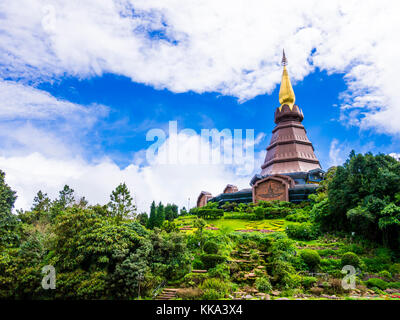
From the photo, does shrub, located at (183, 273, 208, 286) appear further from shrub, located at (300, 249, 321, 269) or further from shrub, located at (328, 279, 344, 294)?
shrub, located at (300, 249, 321, 269)

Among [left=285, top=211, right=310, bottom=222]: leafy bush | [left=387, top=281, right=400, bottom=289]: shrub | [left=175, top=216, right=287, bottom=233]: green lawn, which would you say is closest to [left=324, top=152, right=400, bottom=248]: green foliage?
[left=387, top=281, right=400, bottom=289]: shrub

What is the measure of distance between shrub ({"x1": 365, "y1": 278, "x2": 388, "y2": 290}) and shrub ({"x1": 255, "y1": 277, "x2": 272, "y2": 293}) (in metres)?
4.46

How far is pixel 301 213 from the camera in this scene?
27.5m

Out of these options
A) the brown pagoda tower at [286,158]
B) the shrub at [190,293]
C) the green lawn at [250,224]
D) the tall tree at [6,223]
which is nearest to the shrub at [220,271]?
the shrub at [190,293]

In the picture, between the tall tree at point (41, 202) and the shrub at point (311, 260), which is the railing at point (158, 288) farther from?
the tall tree at point (41, 202)

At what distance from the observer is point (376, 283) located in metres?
12.2

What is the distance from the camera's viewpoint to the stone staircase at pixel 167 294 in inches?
465

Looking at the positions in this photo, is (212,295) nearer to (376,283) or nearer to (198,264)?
(198,264)

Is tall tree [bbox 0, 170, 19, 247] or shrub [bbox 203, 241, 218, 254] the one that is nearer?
shrub [bbox 203, 241, 218, 254]

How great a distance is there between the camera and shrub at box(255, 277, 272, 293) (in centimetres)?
1195

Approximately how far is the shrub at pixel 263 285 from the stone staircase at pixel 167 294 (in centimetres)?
362
